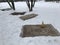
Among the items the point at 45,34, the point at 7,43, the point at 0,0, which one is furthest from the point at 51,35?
the point at 0,0

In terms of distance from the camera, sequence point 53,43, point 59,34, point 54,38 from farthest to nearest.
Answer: point 59,34, point 54,38, point 53,43

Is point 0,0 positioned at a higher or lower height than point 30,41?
lower

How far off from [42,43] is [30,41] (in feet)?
1.05

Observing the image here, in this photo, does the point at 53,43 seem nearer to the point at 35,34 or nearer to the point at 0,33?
the point at 35,34

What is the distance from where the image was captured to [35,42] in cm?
364

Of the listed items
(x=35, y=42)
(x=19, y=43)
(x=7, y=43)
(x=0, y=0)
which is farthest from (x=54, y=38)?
(x=0, y=0)

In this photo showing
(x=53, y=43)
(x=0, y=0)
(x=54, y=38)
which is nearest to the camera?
(x=53, y=43)

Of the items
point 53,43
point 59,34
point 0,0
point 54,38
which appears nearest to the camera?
point 53,43

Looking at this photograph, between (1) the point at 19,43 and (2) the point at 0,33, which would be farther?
(2) the point at 0,33

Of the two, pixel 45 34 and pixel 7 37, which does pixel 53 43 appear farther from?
pixel 7 37

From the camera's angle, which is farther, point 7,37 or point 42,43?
point 7,37

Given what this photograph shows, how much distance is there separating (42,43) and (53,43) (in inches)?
10.6

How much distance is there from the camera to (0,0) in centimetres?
1599

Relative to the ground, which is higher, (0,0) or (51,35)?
(51,35)
